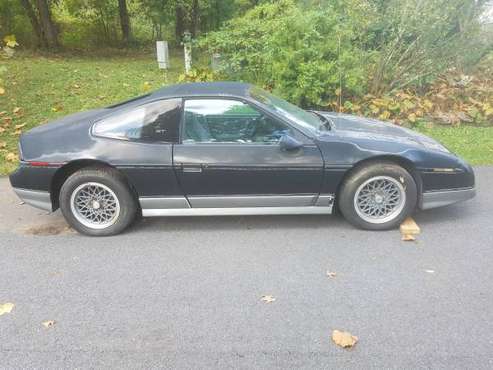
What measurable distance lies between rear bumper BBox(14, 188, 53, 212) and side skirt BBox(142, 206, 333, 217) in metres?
0.91

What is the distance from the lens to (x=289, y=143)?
3.98m

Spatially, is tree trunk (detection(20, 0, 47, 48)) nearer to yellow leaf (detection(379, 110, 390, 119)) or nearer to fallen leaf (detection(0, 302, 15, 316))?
yellow leaf (detection(379, 110, 390, 119))

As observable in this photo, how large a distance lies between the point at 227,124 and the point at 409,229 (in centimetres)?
199

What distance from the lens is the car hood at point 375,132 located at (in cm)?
423

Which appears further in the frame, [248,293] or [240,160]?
[240,160]

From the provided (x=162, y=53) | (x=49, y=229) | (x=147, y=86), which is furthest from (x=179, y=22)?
(x=49, y=229)

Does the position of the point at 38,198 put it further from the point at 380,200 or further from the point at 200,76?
the point at 200,76

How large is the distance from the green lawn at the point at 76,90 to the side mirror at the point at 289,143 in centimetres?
352

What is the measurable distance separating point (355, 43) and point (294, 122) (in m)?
5.45

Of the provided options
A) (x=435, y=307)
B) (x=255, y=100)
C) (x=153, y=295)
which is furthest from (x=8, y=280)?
(x=435, y=307)

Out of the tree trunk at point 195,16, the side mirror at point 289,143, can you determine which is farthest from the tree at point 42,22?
the side mirror at point 289,143

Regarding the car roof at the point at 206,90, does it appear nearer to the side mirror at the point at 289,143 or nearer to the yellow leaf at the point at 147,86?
the side mirror at the point at 289,143

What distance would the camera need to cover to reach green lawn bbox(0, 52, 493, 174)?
23.1 ft

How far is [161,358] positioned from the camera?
2643 mm
